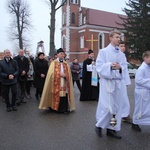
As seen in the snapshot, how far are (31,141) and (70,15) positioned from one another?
47.6 metres

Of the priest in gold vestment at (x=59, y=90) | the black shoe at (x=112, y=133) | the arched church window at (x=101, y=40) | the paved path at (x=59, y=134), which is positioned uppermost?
the arched church window at (x=101, y=40)

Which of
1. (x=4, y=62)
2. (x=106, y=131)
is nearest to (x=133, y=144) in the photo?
(x=106, y=131)

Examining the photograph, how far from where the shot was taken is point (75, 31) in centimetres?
5047

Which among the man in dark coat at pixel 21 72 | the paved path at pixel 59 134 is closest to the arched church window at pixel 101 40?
the man in dark coat at pixel 21 72

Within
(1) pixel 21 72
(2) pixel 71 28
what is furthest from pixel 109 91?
(2) pixel 71 28

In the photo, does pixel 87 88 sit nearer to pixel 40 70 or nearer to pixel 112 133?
pixel 40 70

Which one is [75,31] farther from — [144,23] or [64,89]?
[64,89]

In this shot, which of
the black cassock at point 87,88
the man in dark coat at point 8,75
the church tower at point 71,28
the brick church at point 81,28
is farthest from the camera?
the church tower at point 71,28

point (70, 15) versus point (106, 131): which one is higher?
point (70, 15)

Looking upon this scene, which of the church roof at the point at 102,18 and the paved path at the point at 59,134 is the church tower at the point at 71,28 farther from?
the paved path at the point at 59,134

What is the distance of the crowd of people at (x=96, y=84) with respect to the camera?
496 cm

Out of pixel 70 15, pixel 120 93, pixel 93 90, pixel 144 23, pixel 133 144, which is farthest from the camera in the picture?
pixel 70 15

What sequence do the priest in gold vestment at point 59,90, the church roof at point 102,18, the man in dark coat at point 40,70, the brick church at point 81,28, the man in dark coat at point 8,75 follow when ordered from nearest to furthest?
the priest in gold vestment at point 59,90, the man in dark coat at point 8,75, the man in dark coat at point 40,70, the brick church at point 81,28, the church roof at point 102,18

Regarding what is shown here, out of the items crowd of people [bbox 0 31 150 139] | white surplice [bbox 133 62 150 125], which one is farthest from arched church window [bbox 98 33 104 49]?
white surplice [bbox 133 62 150 125]
